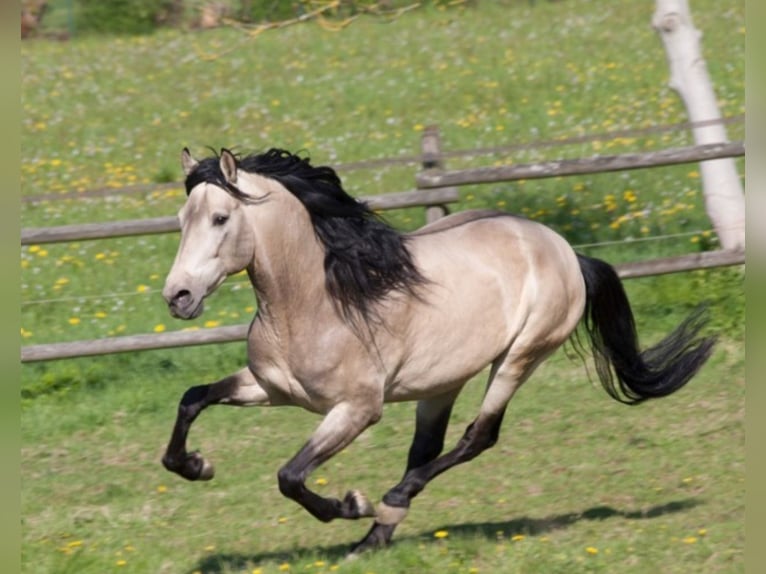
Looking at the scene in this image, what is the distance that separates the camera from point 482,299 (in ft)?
17.3

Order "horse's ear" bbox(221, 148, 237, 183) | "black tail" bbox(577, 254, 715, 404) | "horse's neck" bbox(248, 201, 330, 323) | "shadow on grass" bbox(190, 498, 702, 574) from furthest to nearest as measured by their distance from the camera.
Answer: "black tail" bbox(577, 254, 715, 404) < "shadow on grass" bbox(190, 498, 702, 574) < "horse's neck" bbox(248, 201, 330, 323) < "horse's ear" bbox(221, 148, 237, 183)

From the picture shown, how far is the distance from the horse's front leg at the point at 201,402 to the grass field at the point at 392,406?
49cm

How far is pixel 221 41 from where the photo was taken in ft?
59.6

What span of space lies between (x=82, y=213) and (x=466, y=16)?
27.3ft

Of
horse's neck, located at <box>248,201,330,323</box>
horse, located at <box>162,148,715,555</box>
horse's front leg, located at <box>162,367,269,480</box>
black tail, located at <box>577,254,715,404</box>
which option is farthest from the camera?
black tail, located at <box>577,254,715,404</box>

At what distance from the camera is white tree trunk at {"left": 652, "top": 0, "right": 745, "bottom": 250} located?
868 cm

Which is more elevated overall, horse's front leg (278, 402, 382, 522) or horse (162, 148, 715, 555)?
horse (162, 148, 715, 555)

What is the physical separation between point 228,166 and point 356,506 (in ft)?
4.67

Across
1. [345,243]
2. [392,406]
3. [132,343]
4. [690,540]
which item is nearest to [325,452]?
[345,243]

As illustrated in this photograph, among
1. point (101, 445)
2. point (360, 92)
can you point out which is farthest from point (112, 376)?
point (360, 92)

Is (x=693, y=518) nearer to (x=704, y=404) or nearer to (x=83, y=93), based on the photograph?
(x=704, y=404)

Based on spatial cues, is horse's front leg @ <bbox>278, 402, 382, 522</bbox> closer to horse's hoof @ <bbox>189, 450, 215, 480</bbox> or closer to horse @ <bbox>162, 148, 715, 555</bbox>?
horse @ <bbox>162, 148, 715, 555</bbox>

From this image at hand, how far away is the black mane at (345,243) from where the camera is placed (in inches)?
199

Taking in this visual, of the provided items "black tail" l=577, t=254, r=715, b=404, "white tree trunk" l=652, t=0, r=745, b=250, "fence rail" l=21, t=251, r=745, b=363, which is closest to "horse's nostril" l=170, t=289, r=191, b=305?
"black tail" l=577, t=254, r=715, b=404
